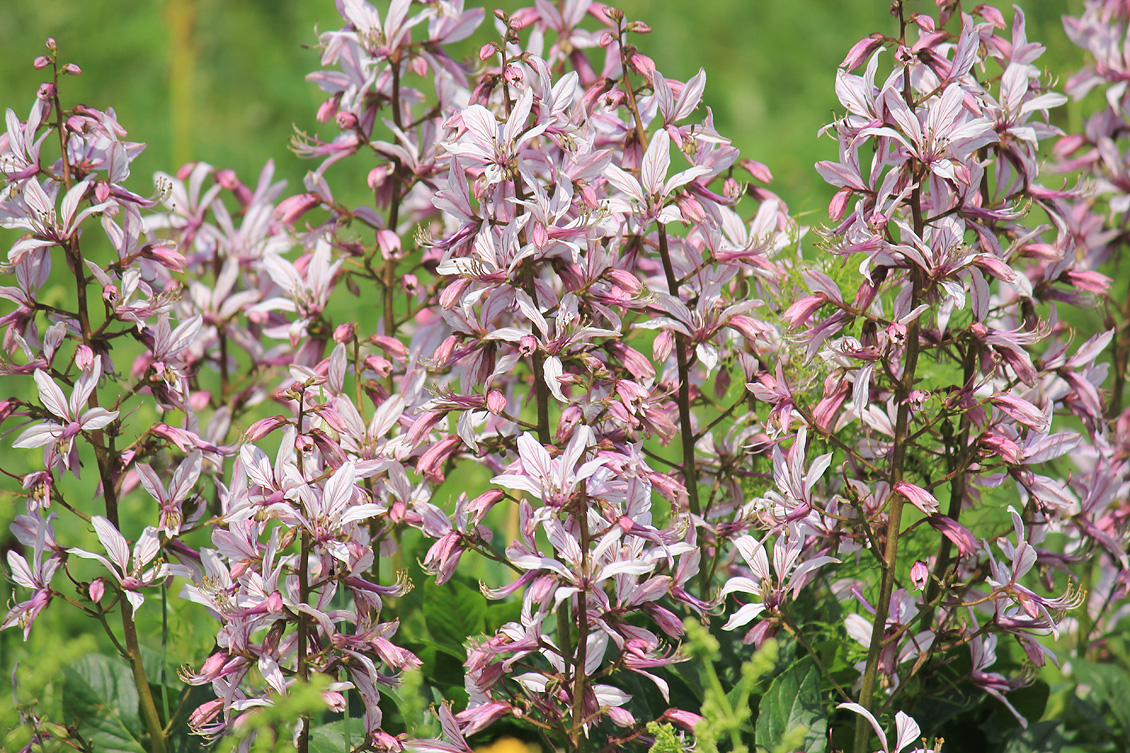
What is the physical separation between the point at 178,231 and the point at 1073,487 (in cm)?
242

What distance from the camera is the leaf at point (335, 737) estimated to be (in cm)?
219

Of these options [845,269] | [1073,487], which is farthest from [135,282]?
[1073,487]

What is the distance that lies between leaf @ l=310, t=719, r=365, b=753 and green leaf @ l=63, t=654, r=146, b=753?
0.45m

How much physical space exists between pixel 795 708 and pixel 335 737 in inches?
36.9

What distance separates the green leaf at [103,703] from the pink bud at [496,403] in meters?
1.22

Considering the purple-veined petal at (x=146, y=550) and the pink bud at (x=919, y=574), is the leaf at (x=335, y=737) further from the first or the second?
the pink bud at (x=919, y=574)

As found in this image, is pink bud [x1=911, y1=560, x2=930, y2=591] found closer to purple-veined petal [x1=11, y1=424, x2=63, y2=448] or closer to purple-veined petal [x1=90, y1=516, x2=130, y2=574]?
purple-veined petal [x1=90, y1=516, x2=130, y2=574]

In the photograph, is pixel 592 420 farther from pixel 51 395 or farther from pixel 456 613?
pixel 51 395

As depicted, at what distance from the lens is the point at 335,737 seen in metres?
2.25

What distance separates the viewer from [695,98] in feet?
7.07

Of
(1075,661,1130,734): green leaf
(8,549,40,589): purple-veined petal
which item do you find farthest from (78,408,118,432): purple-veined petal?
(1075,661,1130,734): green leaf

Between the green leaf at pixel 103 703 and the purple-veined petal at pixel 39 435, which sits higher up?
the purple-veined petal at pixel 39 435

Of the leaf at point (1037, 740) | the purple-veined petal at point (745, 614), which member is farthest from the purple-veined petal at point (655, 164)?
the leaf at point (1037, 740)

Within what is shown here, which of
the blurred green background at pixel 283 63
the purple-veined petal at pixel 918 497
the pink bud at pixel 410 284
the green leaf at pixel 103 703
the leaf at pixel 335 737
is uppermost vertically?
the blurred green background at pixel 283 63
